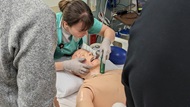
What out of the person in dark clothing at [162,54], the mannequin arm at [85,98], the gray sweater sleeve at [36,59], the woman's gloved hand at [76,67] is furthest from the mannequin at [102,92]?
the person in dark clothing at [162,54]

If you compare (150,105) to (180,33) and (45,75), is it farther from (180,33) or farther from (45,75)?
(45,75)

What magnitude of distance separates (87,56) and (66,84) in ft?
1.02

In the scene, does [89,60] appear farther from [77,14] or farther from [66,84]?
[77,14]

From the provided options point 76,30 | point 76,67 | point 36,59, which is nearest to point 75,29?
point 76,30

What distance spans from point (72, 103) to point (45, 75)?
98 cm

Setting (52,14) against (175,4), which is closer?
(175,4)

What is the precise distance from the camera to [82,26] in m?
1.71

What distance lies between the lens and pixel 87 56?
1947 mm

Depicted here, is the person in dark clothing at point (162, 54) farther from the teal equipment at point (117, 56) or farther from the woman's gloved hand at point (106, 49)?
the teal equipment at point (117, 56)

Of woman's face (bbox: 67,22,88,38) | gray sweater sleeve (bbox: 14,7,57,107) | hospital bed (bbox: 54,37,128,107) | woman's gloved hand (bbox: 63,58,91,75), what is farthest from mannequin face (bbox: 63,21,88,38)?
gray sweater sleeve (bbox: 14,7,57,107)

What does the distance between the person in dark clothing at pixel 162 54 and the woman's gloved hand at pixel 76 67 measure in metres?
1.17

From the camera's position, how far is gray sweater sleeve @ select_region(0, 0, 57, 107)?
0.72 meters

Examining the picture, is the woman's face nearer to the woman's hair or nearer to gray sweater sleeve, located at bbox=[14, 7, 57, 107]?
the woman's hair

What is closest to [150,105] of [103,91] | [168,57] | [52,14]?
[168,57]
